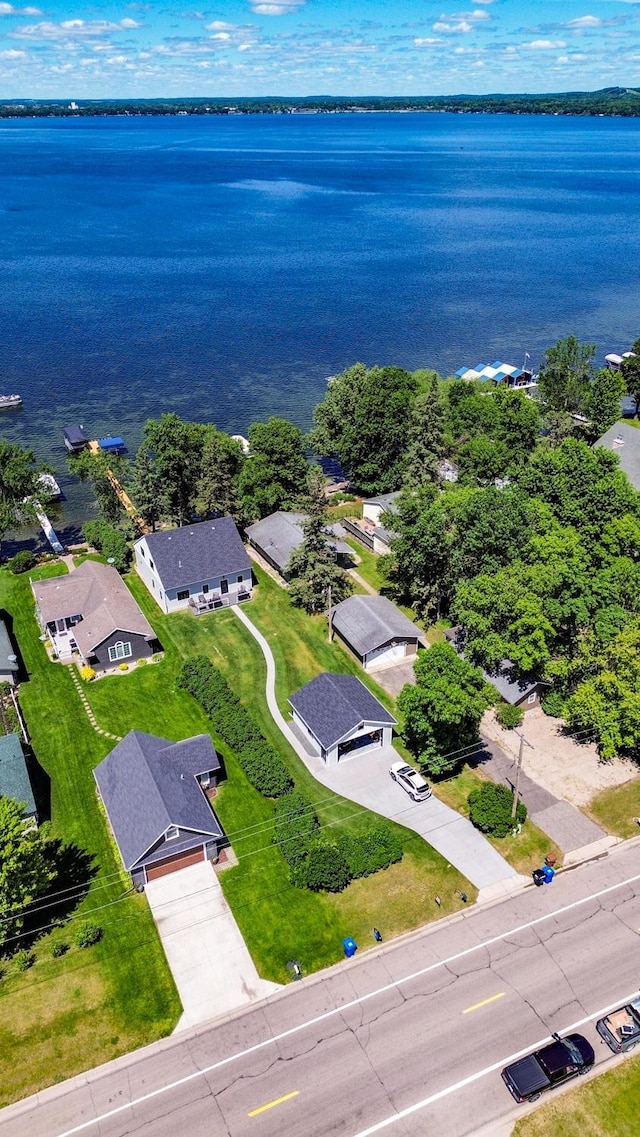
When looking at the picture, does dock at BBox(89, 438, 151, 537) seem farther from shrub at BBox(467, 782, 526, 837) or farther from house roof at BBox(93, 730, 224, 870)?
shrub at BBox(467, 782, 526, 837)

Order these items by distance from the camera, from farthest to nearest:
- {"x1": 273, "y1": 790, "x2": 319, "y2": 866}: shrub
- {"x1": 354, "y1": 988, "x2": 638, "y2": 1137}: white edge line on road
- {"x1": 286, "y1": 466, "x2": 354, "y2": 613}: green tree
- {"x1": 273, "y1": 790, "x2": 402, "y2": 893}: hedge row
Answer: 1. {"x1": 286, "y1": 466, "x2": 354, "y2": 613}: green tree
2. {"x1": 273, "y1": 790, "x2": 319, "y2": 866}: shrub
3. {"x1": 273, "y1": 790, "x2": 402, "y2": 893}: hedge row
4. {"x1": 354, "y1": 988, "x2": 638, "y2": 1137}: white edge line on road

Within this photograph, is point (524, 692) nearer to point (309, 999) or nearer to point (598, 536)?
point (598, 536)

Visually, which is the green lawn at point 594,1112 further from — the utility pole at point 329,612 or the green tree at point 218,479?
the green tree at point 218,479

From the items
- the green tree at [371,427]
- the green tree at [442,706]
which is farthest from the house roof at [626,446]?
the green tree at [442,706]

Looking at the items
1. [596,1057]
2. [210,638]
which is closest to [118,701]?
[210,638]

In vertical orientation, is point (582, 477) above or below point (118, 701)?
above

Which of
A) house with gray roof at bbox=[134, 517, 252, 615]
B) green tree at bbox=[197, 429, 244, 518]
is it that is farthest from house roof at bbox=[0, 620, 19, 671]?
green tree at bbox=[197, 429, 244, 518]
